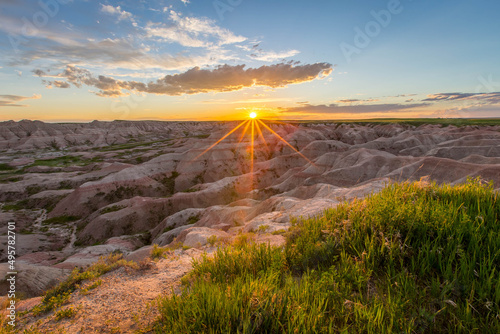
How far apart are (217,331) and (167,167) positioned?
253 feet

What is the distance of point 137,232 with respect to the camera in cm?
4550

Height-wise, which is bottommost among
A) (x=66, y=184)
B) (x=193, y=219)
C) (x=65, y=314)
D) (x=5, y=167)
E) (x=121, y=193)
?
(x=193, y=219)

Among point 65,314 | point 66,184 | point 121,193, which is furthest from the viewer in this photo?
point 66,184

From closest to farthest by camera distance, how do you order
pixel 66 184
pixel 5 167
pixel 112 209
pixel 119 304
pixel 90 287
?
pixel 119 304, pixel 90 287, pixel 112 209, pixel 66 184, pixel 5 167

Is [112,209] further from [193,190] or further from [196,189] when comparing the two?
[196,189]

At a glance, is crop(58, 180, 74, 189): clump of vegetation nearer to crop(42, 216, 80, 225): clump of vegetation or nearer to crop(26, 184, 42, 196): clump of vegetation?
crop(26, 184, 42, 196): clump of vegetation

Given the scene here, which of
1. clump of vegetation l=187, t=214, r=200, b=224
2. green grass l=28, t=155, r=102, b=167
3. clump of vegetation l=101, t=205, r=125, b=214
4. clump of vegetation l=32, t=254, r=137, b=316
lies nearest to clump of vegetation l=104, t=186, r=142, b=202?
clump of vegetation l=101, t=205, r=125, b=214

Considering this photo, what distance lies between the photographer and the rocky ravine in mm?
26922

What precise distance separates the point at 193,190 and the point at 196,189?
797mm

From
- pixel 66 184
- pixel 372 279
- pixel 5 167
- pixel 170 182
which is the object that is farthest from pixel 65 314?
pixel 5 167

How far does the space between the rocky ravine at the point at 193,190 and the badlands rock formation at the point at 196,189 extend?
0.57ft

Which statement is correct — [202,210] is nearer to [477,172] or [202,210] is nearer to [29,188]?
[477,172]

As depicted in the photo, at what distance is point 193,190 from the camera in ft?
191

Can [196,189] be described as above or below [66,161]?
below
